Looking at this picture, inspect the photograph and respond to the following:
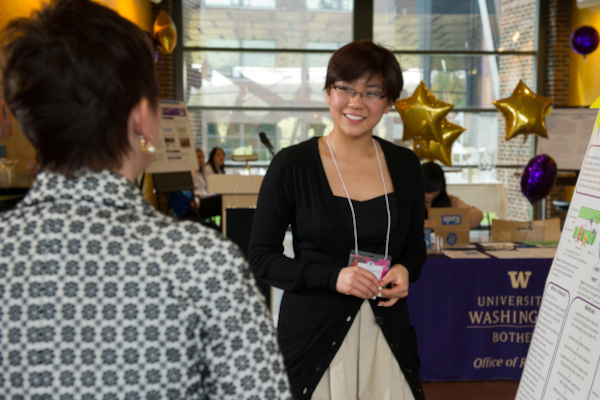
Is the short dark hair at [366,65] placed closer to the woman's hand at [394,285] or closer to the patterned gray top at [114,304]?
the woman's hand at [394,285]

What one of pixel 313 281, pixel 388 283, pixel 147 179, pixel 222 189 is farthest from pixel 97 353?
pixel 147 179

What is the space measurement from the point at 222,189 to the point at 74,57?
2.76 meters

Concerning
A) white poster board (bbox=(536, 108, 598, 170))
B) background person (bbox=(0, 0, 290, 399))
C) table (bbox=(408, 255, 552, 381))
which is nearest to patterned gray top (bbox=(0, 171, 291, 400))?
background person (bbox=(0, 0, 290, 399))

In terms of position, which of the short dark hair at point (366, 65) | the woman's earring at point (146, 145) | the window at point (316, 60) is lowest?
the woman's earring at point (146, 145)

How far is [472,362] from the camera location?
3.19 m

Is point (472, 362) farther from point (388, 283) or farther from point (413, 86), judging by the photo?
point (413, 86)

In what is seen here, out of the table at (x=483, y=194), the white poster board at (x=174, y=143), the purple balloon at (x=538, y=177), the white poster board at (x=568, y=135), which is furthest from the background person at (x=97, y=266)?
the table at (x=483, y=194)

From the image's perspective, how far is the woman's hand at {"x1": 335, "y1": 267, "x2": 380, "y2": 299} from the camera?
1.37 m

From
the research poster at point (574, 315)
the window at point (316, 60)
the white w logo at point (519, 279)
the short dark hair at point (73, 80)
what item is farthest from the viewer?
the window at point (316, 60)

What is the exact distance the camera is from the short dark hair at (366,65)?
4.98 ft

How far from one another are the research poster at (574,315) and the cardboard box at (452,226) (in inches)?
71.3

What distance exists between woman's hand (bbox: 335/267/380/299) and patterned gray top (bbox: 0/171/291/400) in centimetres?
71

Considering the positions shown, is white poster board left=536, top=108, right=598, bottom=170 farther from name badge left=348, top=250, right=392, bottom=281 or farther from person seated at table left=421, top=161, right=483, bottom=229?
name badge left=348, top=250, right=392, bottom=281

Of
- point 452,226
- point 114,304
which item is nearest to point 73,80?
point 114,304
